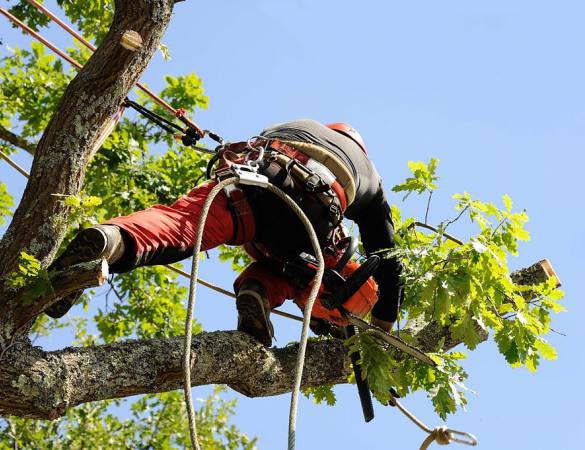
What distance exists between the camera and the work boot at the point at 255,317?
4637 mm

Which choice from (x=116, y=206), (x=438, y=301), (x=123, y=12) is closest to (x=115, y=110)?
(x=123, y=12)

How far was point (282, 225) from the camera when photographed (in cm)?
449

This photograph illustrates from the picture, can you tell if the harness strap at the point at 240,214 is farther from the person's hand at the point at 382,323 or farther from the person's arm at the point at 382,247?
the person's hand at the point at 382,323

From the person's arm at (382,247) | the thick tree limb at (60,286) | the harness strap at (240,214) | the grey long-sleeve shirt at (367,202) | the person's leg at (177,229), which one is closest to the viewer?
the thick tree limb at (60,286)

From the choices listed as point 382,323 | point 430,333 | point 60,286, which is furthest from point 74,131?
point 430,333

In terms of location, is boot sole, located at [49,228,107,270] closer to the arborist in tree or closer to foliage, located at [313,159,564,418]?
the arborist in tree

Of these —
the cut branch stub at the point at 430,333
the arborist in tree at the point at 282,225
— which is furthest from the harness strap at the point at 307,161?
the cut branch stub at the point at 430,333

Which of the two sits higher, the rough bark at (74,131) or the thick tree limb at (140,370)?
the rough bark at (74,131)

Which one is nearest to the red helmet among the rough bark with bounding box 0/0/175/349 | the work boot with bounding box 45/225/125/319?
the rough bark with bounding box 0/0/175/349

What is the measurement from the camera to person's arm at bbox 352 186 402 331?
5059 mm

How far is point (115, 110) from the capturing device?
164 inches

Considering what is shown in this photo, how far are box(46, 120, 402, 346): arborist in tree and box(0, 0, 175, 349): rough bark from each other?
0.22 metres

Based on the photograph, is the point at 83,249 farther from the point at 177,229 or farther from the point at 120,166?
the point at 120,166

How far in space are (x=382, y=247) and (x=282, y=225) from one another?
836mm
